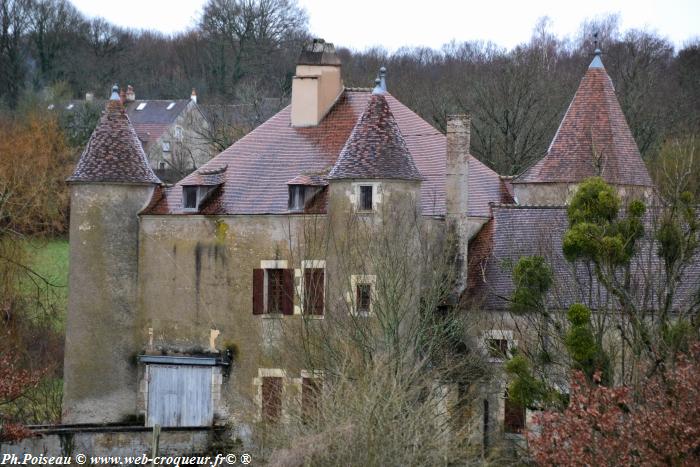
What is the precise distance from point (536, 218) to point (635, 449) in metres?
11.8

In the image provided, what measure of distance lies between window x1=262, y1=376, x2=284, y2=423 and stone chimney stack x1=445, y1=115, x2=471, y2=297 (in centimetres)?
411

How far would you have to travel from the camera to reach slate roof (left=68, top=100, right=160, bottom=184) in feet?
93.0

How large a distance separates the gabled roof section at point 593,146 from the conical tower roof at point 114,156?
9071 millimetres

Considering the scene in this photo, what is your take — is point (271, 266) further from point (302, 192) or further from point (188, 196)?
point (188, 196)

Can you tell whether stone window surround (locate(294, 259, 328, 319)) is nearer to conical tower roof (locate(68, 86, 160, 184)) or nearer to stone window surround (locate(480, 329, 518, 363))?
stone window surround (locate(480, 329, 518, 363))

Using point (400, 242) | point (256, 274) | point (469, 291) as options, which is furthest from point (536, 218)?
point (256, 274)

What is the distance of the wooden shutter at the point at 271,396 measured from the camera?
2627cm

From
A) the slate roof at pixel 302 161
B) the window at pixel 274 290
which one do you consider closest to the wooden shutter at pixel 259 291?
the window at pixel 274 290

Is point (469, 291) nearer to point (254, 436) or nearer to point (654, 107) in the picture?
point (254, 436)

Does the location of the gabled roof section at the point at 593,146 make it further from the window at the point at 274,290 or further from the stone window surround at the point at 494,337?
the window at the point at 274,290

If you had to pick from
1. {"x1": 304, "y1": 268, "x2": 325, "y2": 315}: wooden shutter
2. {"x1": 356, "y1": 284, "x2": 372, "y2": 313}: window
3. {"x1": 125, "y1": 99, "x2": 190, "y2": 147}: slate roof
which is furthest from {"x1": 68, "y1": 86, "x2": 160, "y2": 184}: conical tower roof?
{"x1": 125, "y1": 99, "x2": 190, "y2": 147}: slate roof

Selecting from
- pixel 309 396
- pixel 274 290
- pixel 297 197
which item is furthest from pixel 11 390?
pixel 297 197

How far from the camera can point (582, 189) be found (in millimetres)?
21531

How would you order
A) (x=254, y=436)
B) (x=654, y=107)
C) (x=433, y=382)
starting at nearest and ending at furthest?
(x=433, y=382)
(x=254, y=436)
(x=654, y=107)
